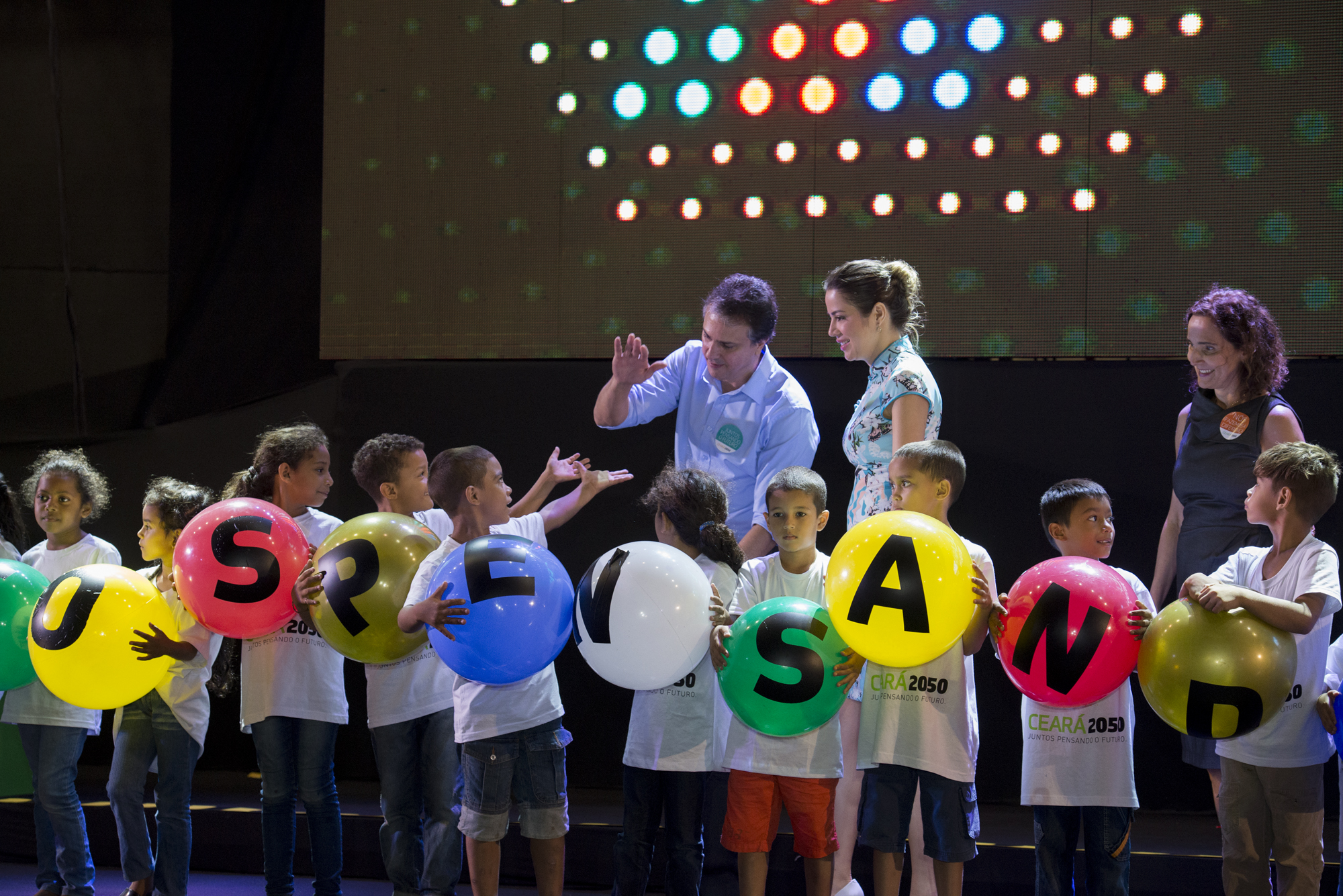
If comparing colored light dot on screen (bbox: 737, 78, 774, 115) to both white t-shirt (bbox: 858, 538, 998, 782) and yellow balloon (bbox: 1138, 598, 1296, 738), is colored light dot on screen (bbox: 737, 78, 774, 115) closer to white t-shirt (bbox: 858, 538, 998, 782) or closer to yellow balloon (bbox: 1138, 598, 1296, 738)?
white t-shirt (bbox: 858, 538, 998, 782)

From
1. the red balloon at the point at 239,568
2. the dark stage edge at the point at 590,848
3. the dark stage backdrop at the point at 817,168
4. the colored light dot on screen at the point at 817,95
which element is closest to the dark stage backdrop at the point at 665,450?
the dark stage backdrop at the point at 817,168

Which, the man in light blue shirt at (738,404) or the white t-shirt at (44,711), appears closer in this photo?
the man in light blue shirt at (738,404)

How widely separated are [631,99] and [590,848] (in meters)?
2.62

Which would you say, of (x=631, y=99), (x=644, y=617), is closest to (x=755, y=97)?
(x=631, y=99)

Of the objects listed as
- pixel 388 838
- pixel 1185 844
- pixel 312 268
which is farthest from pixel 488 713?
pixel 312 268

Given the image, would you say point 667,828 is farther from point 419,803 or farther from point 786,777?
point 419,803

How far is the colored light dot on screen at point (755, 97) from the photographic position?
403cm

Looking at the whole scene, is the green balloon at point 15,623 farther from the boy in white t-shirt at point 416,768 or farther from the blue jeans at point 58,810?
the boy in white t-shirt at point 416,768

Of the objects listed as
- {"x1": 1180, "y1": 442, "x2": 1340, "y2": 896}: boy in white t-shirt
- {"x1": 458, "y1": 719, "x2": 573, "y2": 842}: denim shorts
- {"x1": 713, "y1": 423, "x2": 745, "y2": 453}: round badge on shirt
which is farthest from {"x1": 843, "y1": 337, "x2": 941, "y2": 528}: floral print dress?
{"x1": 458, "y1": 719, "x2": 573, "y2": 842}: denim shorts

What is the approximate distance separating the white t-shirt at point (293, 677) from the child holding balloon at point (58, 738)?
25.2 inches

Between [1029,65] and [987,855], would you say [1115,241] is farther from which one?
[987,855]

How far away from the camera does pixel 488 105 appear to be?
423 centimetres

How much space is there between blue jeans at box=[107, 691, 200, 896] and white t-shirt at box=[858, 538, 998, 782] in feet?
6.00

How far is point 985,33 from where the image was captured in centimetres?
388
